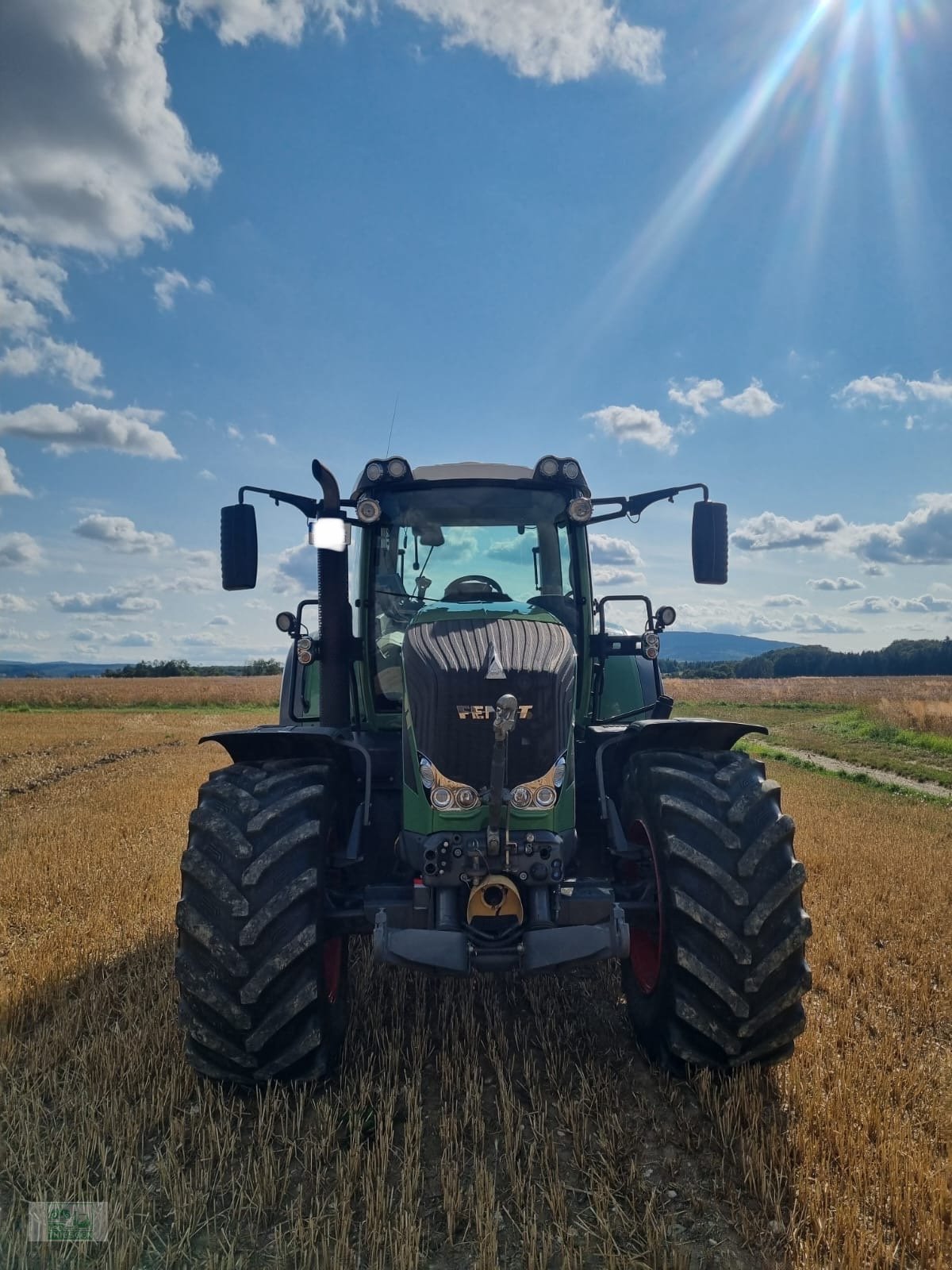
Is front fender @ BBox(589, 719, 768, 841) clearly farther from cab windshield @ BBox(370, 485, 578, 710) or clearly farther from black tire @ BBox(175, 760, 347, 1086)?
black tire @ BBox(175, 760, 347, 1086)

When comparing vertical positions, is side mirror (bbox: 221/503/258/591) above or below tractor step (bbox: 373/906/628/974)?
above

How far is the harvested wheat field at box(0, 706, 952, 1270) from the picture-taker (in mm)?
2771

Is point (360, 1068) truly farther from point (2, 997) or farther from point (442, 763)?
point (2, 997)

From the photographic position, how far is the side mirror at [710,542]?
467 centimetres

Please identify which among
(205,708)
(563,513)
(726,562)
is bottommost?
(205,708)

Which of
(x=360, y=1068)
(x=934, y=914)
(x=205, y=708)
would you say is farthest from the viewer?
(x=205, y=708)

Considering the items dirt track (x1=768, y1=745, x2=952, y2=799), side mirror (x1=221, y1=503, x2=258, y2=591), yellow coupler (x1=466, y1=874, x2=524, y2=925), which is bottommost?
dirt track (x1=768, y1=745, x2=952, y2=799)

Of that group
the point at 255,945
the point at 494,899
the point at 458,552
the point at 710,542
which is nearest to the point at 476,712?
the point at 494,899

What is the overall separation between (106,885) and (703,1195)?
5.80 m

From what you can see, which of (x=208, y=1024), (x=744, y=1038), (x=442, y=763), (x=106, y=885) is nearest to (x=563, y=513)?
(x=442, y=763)

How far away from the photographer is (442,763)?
3672 millimetres

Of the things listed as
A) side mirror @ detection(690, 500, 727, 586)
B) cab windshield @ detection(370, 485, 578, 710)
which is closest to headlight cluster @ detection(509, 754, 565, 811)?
cab windshield @ detection(370, 485, 578, 710)

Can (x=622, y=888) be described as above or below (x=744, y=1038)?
above

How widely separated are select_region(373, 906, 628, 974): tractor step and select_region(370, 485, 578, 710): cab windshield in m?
1.75
